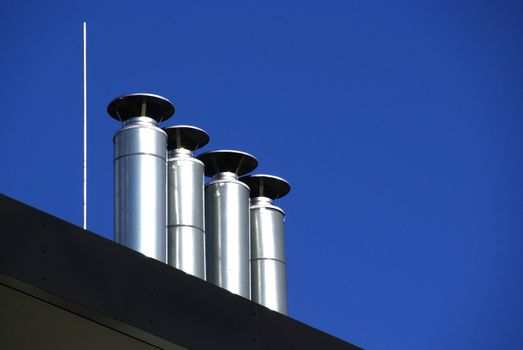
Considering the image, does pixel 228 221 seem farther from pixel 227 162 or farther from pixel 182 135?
pixel 182 135

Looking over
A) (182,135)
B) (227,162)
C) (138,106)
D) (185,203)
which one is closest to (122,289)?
(185,203)

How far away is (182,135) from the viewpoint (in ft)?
42.7

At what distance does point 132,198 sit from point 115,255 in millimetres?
5203

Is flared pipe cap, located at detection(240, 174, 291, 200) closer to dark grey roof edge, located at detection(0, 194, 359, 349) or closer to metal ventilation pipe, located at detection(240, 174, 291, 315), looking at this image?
metal ventilation pipe, located at detection(240, 174, 291, 315)

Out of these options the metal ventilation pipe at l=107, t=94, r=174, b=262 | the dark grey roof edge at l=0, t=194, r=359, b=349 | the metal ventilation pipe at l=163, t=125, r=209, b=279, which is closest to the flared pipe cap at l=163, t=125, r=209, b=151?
the metal ventilation pipe at l=163, t=125, r=209, b=279

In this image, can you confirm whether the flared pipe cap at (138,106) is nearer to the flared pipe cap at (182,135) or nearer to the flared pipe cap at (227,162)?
the flared pipe cap at (182,135)

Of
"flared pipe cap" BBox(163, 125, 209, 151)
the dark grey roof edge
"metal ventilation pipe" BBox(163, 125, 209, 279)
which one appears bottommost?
the dark grey roof edge

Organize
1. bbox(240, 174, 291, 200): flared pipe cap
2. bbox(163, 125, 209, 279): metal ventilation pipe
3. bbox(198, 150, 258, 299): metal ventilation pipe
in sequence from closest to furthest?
bbox(163, 125, 209, 279): metal ventilation pipe, bbox(198, 150, 258, 299): metal ventilation pipe, bbox(240, 174, 291, 200): flared pipe cap

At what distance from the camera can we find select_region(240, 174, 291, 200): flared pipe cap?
46.0 ft

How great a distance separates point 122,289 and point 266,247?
711 cm

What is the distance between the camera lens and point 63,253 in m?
6.48

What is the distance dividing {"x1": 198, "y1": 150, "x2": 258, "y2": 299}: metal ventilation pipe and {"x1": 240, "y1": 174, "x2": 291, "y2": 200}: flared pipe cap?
446 millimetres

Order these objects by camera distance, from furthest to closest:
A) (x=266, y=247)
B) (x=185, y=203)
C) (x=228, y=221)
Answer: (x=266, y=247), (x=228, y=221), (x=185, y=203)

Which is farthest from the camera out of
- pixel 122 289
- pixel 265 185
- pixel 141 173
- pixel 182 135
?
pixel 265 185
